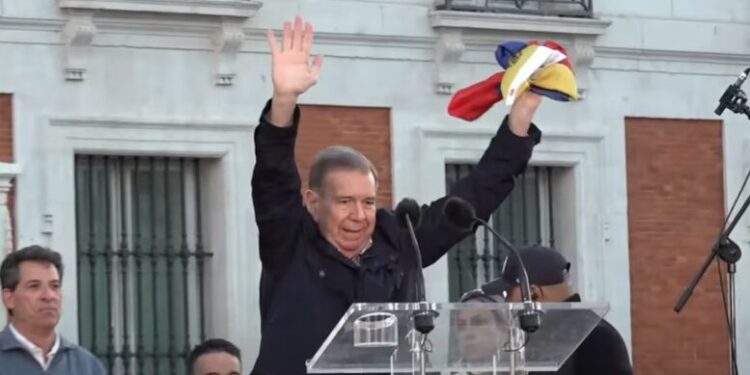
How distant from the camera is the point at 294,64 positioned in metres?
7.65

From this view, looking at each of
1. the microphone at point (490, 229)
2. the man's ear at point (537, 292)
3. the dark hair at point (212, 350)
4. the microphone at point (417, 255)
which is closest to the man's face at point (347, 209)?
the microphone at point (417, 255)

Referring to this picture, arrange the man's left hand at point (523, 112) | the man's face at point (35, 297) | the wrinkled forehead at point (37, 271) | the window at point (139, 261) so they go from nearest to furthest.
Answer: the man's left hand at point (523, 112) < the man's face at point (35, 297) < the wrinkled forehead at point (37, 271) < the window at point (139, 261)

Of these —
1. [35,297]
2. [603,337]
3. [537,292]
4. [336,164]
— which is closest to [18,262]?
[35,297]

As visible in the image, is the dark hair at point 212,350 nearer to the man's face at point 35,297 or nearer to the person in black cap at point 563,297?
the man's face at point 35,297

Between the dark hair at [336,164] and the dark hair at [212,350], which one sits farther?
the dark hair at [212,350]

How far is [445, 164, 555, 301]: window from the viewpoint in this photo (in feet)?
58.5

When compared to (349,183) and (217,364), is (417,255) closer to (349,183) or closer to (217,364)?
(349,183)

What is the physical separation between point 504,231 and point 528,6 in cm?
168

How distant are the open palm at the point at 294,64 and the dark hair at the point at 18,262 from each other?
10.2 feet

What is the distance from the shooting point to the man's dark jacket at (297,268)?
7.73 metres

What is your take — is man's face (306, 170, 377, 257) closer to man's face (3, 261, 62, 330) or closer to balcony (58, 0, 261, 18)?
man's face (3, 261, 62, 330)

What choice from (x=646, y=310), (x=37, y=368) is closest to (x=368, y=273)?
(x=37, y=368)

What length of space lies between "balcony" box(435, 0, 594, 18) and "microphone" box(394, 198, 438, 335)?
9839 millimetres

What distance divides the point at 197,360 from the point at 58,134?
4352 mm
